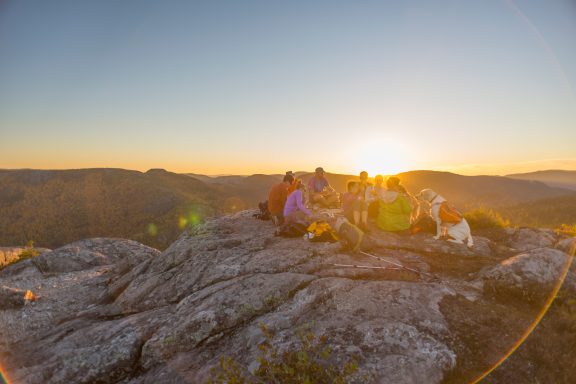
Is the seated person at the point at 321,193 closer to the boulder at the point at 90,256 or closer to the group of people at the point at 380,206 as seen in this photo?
the group of people at the point at 380,206

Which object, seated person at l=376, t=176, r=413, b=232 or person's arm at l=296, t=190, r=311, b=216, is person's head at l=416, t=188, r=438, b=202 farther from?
person's arm at l=296, t=190, r=311, b=216

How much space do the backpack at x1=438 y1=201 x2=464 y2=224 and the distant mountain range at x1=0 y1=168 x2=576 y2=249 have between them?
16292 millimetres

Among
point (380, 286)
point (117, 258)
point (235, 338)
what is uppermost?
point (380, 286)

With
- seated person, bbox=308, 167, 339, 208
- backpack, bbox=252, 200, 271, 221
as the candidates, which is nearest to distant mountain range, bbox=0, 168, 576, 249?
seated person, bbox=308, 167, 339, 208

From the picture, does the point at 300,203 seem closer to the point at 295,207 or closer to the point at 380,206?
the point at 295,207

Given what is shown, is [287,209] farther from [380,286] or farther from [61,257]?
[61,257]

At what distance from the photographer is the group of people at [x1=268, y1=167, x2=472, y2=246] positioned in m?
9.14

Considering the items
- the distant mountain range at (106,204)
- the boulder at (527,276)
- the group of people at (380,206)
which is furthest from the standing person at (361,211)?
the distant mountain range at (106,204)

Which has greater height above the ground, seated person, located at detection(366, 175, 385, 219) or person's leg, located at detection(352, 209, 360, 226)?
seated person, located at detection(366, 175, 385, 219)

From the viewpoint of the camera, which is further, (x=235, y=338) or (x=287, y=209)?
(x=287, y=209)

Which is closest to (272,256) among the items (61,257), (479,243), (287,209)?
(287,209)

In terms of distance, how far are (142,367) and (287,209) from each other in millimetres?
6036

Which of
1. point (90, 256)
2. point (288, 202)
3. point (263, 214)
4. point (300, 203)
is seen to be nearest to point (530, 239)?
point (300, 203)

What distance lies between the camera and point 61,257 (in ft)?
46.3
